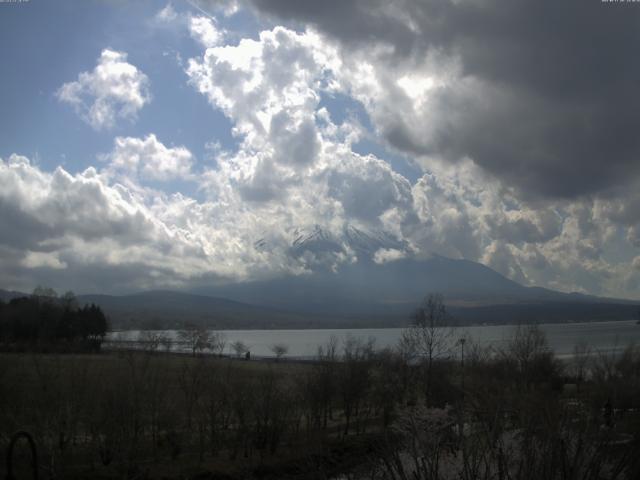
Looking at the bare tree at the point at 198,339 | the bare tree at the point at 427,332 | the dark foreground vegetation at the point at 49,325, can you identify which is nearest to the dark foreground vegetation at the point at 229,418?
the bare tree at the point at 427,332

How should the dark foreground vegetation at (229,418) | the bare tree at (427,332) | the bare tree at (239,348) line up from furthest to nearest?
the bare tree at (239,348) → the bare tree at (427,332) → the dark foreground vegetation at (229,418)

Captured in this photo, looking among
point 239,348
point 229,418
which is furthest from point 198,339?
point 229,418

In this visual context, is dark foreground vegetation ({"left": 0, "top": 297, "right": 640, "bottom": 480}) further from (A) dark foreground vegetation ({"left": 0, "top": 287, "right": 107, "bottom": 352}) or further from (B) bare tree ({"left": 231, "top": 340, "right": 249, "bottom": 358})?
(B) bare tree ({"left": 231, "top": 340, "right": 249, "bottom": 358})

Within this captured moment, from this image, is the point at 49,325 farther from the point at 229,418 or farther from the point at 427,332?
the point at 229,418

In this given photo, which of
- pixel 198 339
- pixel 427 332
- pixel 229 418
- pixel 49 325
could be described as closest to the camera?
pixel 229 418

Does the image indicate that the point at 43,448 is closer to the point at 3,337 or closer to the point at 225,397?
the point at 225,397

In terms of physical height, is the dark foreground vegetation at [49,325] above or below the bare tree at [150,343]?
above

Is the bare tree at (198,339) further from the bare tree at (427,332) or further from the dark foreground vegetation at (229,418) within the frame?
the dark foreground vegetation at (229,418)

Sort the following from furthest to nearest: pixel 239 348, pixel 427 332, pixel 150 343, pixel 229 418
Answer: pixel 239 348, pixel 150 343, pixel 427 332, pixel 229 418

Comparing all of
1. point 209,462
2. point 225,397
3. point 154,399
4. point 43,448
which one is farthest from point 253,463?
point 43,448

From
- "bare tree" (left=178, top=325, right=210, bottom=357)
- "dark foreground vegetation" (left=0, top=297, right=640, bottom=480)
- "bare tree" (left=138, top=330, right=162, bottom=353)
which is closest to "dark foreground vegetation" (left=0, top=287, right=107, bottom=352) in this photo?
"bare tree" (left=138, top=330, right=162, bottom=353)

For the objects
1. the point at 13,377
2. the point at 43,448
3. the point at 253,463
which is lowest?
the point at 253,463

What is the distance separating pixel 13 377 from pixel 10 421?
596cm

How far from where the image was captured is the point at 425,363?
65000mm
